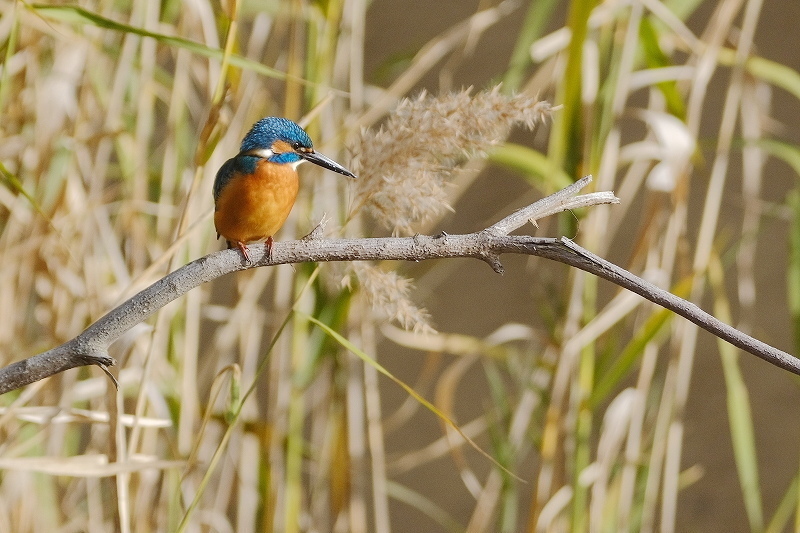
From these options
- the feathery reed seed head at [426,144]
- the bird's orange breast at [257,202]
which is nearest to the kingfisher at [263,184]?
the bird's orange breast at [257,202]

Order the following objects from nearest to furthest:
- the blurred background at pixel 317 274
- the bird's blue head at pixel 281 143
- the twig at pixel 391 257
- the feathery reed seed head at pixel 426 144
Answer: the twig at pixel 391 257 → the feathery reed seed head at pixel 426 144 → the bird's blue head at pixel 281 143 → the blurred background at pixel 317 274

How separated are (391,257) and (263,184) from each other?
0.26 m

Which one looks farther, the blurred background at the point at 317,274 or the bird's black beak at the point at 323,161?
the blurred background at the point at 317,274

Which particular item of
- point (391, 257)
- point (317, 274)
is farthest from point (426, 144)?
point (317, 274)

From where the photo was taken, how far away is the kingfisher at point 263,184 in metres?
A: 0.68

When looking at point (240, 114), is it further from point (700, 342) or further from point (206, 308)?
point (700, 342)

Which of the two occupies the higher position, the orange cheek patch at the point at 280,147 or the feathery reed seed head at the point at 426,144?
the orange cheek patch at the point at 280,147

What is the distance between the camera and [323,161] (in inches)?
25.5

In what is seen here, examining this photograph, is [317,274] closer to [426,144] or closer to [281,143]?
[281,143]

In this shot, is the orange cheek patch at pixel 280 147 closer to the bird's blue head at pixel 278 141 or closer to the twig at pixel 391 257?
the bird's blue head at pixel 278 141

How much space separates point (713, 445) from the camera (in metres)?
1.64

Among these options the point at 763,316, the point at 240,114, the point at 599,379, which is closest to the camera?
the point at 599,379

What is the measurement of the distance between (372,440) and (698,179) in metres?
1.05

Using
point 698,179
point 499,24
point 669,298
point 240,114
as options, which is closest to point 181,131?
point 240,114
